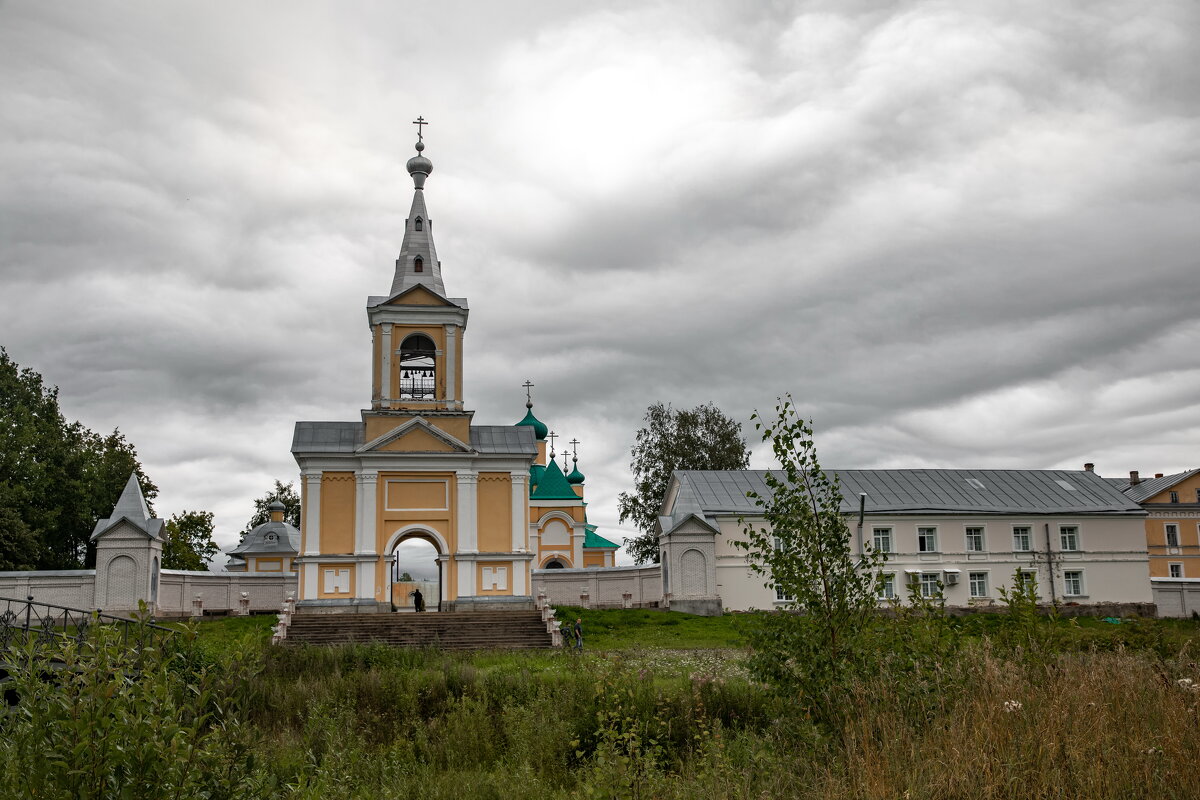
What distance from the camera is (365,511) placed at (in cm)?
3191

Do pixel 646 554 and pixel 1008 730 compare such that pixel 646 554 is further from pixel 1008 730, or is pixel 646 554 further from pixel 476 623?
pixel 1008 730

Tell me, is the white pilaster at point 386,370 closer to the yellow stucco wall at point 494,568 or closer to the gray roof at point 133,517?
the yellow stucco wall at point 494,568

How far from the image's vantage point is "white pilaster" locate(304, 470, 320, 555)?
104ft

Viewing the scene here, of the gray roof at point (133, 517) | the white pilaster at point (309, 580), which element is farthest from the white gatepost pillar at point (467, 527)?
the gray roof at point (133, 517)

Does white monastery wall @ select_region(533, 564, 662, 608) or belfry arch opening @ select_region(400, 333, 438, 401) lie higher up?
belfry arch opening @ select_region(400, 333, 438, 401)

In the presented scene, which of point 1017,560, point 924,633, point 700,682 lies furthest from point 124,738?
point 1017,560

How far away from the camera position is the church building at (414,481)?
31688mm

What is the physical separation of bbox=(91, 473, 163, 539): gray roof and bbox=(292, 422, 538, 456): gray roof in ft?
16.7

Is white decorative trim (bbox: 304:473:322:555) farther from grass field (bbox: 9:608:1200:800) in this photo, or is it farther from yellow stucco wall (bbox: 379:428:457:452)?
grass field (bbox: 9:608:1200:800)

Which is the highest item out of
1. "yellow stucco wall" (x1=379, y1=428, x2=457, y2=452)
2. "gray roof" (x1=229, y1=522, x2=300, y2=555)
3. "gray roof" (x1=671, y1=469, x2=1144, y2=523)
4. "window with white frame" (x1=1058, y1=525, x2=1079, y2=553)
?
"yellow stucco wall" (x1=379, y1=428, x2=457, y2=452)

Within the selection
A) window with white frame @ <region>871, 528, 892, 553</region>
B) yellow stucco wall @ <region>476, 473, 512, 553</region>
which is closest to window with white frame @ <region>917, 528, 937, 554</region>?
window with white frame @ <region>871, 528, 892, 553</region>

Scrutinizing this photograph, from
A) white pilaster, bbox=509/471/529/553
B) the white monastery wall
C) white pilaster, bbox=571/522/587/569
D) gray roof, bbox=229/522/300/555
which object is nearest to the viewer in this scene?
white pilaster, bbox=509/471/529/553

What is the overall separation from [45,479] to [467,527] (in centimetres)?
2038

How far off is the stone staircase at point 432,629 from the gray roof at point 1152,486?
3589cm
